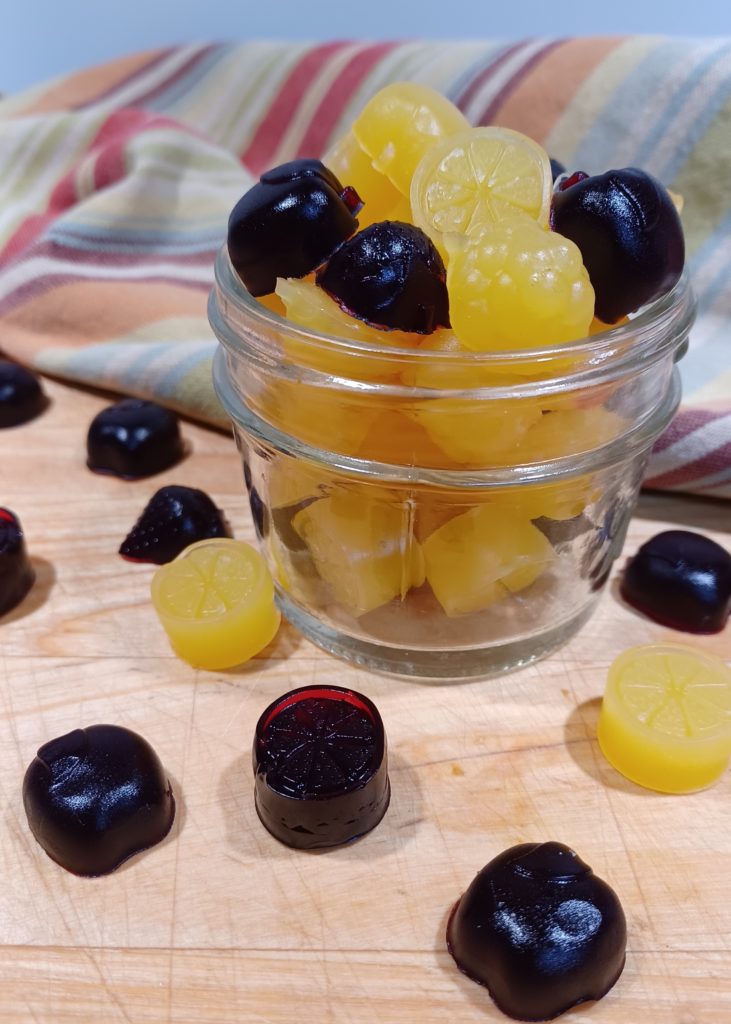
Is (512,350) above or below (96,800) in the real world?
above

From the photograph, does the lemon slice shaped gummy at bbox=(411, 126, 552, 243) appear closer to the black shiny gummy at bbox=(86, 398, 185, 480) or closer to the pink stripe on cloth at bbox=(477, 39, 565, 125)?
the black shiny gummy at bbox=(86, 398, 185, 480)

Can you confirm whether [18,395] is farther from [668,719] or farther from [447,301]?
[668,719]

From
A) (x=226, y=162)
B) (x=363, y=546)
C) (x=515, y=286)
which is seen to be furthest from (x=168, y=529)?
(x=226, y=162)

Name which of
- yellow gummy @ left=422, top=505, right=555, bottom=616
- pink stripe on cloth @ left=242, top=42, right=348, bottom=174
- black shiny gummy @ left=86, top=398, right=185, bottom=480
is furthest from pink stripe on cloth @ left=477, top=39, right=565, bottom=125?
yellow gummy @ left=422, top=505, right=555, bottom=616

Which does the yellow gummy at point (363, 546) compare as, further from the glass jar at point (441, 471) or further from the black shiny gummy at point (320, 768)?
the black shiny gummy at point (320, 768)

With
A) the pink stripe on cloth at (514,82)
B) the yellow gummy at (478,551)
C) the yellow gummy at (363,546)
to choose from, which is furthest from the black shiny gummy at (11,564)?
the pink stripe on cloth at (514,82)

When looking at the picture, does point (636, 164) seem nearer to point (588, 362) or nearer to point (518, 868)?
point (588, 362)
